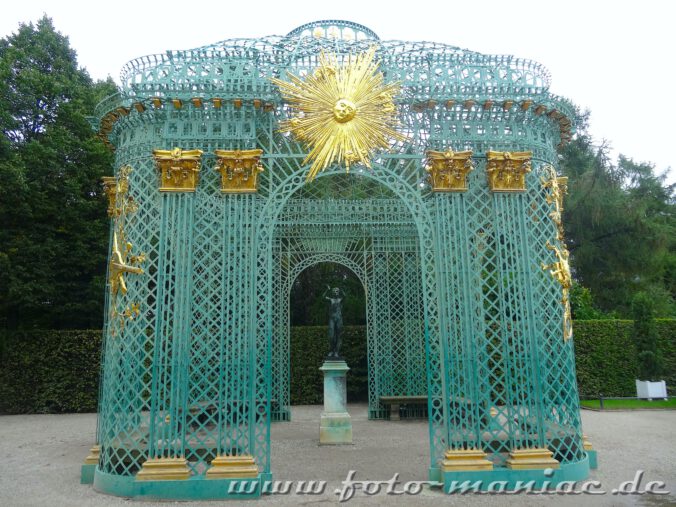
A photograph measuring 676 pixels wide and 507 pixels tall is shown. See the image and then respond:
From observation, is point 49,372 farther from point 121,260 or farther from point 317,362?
point 121,260

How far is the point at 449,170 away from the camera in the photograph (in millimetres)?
7195

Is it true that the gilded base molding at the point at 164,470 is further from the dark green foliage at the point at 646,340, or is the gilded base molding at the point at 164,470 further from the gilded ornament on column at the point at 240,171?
the dark green foliage at the point at 646,340

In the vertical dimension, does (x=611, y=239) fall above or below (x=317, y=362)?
above

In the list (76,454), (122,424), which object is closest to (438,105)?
(122,424)

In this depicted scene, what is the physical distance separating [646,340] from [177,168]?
1517 cm

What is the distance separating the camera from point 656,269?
22.6 metres

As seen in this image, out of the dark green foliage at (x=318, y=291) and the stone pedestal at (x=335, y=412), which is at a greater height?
the dark green foliage at (x=318, y=291)

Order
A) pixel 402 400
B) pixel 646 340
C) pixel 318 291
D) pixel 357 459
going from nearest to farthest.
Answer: pixel 357 459 → pixel 402 400 → pixel 646 340 → pixel 318 291

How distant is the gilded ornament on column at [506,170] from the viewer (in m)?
7.33

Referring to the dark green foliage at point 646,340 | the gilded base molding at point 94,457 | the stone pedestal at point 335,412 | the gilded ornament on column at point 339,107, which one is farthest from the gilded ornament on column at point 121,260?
the dark green foliage at point 646,340

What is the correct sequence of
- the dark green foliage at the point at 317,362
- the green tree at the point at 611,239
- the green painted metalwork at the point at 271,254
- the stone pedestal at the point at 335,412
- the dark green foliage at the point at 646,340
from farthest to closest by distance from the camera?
1. the green tree at the point at 611,239
2. the dark green foliage at the point at 317,362
3. the dark green foliage at the point at 646,340
4. the stone pedestal at the point at 335,412
5. the green painted metalwork at the point at 271,254

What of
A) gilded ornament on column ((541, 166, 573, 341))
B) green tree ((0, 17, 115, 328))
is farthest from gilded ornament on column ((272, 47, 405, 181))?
green tree ((0, 17, 115, 328))

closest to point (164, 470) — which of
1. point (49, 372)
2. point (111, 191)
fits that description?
point (111, 191)

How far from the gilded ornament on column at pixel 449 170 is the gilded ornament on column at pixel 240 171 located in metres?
2.45
